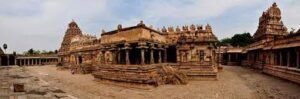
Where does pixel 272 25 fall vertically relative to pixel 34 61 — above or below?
above

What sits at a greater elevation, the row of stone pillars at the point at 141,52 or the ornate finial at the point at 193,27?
the ornate finial at the point at 193,27

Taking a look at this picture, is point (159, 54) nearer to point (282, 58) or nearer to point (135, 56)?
point (135, 56)

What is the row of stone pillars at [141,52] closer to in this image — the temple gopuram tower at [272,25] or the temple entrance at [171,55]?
the temple entrance at [171,55]

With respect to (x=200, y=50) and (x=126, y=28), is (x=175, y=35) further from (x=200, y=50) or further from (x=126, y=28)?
(x=126, y=28)

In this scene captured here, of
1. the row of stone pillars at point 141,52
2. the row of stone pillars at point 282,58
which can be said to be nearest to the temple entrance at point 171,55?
the row of stone pillars at point 141,52

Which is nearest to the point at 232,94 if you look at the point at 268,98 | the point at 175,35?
the point at 268,98

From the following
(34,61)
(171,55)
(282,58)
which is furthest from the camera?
(34,61)

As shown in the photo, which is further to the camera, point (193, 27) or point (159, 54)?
Answer: point (159, 54)

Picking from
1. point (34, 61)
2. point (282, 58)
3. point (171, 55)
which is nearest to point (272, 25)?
point (282, 58)

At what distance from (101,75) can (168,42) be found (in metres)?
8.85

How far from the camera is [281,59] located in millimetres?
20719

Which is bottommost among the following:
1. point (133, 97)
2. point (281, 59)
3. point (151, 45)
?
point (133, 97)

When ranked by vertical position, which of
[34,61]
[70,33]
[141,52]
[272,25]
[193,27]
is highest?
[70,33]

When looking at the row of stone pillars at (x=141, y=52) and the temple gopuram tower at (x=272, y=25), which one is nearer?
the row of stone pillars at (x=141, y=52)
